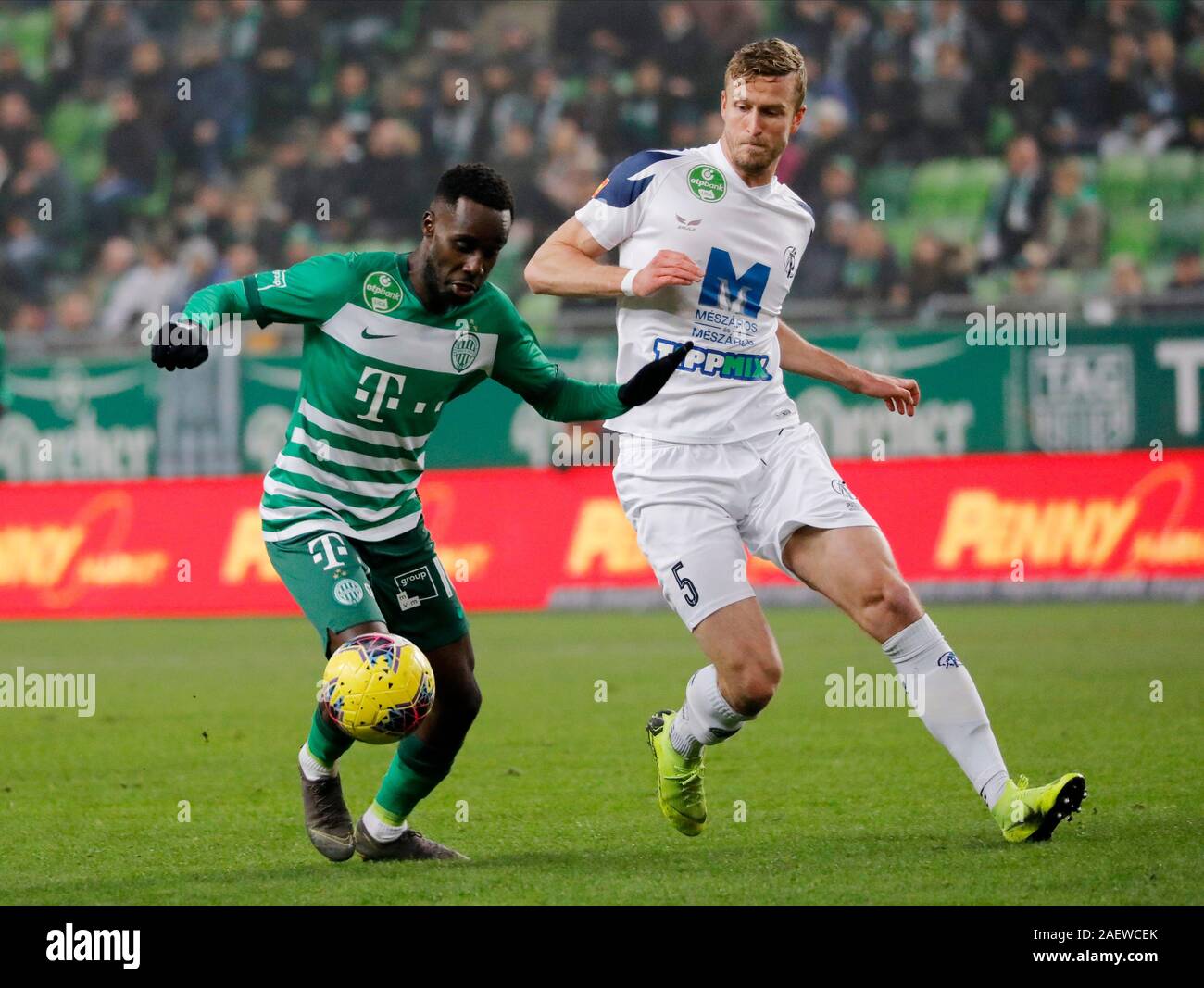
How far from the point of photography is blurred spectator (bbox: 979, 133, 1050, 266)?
17.3 meters

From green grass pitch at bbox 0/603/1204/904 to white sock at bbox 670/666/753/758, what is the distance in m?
0.32

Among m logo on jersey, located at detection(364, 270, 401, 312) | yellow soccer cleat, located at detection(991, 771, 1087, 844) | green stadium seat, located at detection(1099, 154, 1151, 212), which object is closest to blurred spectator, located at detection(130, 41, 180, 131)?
green stadium seat, located at detection(1099, 154, 1151, 212)

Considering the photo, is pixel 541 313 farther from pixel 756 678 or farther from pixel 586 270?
pixel 756 678

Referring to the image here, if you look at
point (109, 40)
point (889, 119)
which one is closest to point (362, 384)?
point (889, 119)

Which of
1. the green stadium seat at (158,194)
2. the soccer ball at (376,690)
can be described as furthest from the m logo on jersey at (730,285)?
the green stadium seat at (158,194)

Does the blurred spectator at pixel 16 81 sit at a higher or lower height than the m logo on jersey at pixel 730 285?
higher

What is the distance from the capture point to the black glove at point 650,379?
5.25 meters

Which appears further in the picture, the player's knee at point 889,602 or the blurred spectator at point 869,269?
the blurred spectator at point 869,269

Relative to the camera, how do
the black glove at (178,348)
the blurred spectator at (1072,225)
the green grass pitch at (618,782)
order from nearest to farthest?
1. the black glove at (178,348)
2. the green grass pitch at (618,782)
3. the blurred spectator at (1072,225)

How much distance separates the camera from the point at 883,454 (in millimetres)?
14625

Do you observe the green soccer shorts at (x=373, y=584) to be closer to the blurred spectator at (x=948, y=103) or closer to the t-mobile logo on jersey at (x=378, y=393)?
the t-mobile logo on jersey at (x=378, y=393)

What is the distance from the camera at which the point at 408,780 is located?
5609mm

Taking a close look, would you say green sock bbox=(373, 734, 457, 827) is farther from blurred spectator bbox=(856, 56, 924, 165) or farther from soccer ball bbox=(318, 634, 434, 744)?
blurred spectator bbox=(856, 56, 924, 165)
